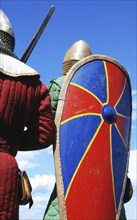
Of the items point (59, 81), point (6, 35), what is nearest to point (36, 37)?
point (59, 81)

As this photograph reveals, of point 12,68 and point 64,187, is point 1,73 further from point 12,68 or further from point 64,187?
point 64,187

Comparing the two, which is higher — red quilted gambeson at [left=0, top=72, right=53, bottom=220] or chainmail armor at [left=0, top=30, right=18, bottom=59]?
chainmail armor at [left=0, top=30, right=18, bottom=59]

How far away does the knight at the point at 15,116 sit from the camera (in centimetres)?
252

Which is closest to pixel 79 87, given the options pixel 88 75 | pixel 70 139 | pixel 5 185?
pixel 88 75

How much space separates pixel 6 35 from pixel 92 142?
3.50ft

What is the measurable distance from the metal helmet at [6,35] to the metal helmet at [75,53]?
899mm

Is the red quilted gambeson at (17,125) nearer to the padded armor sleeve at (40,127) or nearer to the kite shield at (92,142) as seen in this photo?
the padded armor sleeve at (40,127)

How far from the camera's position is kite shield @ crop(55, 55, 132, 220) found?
309 centimetres

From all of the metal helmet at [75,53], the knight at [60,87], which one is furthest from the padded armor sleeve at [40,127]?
the metal helmet at [75,53]

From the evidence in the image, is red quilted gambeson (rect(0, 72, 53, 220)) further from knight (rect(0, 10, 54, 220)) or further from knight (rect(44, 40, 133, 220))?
knight (rect(44, 40, 133, 220))

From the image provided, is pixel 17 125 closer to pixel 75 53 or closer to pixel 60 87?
pixel 60 87

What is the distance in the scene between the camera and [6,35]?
2.89 meters

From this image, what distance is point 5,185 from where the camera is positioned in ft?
8.18

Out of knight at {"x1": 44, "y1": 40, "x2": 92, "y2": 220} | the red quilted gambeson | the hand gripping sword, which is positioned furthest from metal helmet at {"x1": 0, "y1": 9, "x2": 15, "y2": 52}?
knight at {"x1": 44, "y1": 40, "x2": 92, "y2": 220}
